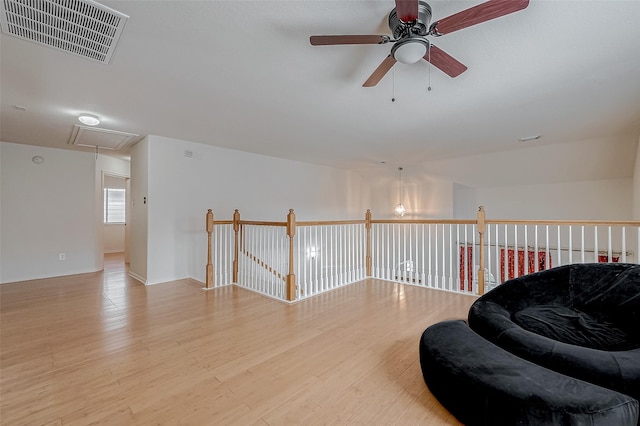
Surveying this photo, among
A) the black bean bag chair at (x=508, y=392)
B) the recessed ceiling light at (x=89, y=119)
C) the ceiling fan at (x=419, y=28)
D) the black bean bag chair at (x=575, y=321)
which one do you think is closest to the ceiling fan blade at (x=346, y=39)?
the ceiling fan at (x=419, y=28)

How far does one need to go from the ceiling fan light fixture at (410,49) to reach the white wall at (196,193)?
4.27m

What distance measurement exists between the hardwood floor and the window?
5.41 metres

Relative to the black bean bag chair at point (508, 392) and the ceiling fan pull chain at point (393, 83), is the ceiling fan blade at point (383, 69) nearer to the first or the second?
the ceiling fan pull chain at point (393, 83)

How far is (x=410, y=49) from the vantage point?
185cm

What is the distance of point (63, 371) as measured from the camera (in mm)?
2105

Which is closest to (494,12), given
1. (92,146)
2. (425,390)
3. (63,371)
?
(425,390)

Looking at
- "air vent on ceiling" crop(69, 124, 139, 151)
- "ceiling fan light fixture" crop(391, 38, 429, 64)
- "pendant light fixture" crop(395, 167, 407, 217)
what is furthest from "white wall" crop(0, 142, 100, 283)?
"pendant light fixture" crop(395, 167, 407, 217)

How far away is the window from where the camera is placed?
875 cm

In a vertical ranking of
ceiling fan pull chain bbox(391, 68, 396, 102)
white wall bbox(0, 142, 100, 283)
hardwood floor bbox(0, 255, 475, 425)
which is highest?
ceiling fan pull chain bbox(391, 68, 396, 102)

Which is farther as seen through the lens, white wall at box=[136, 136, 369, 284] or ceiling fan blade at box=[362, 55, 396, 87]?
white wall at box=[136, 136, 369, 284]

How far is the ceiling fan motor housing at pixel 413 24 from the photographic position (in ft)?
5.78

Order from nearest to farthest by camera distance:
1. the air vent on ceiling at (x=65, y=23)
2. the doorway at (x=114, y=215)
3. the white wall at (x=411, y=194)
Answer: the air vent on ceiling at (x=65, y=23) < the white wall at (x=411, y=194) < the doorway at (x=114, y=215)

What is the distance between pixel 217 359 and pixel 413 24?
9.19ft

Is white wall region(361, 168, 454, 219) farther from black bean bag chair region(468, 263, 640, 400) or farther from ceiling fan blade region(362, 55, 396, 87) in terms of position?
ceiling fan blade region(362, 55, 396, 87)
